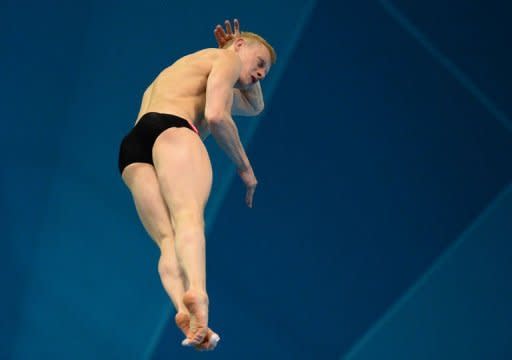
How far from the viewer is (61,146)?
22.6 ft

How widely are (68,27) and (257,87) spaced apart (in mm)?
2110

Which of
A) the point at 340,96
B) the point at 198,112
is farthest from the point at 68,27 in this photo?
the point at 198,112

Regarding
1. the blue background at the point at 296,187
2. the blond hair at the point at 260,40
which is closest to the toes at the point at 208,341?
the blond hair at the point at 260,40

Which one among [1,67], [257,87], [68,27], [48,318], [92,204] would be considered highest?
[257,87]

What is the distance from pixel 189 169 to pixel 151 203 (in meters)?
0.27

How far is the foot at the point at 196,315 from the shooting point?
3.80 m

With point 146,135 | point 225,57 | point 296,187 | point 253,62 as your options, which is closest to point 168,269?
point 146,135

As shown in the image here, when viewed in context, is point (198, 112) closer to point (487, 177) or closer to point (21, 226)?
point (21, 226)

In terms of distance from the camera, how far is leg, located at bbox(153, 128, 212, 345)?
3.86m

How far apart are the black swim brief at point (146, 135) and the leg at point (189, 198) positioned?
7 cm

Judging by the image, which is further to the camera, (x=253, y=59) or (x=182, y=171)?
(x=253, y=59)

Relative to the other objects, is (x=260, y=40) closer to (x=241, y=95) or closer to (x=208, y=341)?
(x=241, y=95)

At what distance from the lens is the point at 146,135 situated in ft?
14.8

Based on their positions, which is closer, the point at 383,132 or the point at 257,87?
the point at 257,87
